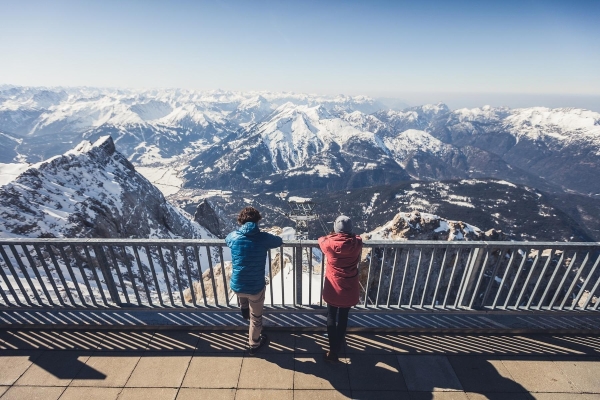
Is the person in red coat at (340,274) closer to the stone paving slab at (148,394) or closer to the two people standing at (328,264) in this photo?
the two people standing at (328,264)

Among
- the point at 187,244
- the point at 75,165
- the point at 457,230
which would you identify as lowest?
the point at 75,165

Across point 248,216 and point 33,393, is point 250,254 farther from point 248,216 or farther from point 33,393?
point 33,393

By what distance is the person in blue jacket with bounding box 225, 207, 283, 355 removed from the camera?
5262mm

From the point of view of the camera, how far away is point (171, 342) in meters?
6.17

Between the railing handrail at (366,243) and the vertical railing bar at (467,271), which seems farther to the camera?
the vertical railing bar at (467,271)

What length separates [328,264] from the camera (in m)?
5.38

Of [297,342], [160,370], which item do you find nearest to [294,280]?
[297,342]

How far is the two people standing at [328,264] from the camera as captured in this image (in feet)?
17.1

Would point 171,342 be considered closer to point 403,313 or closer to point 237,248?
point 237,248

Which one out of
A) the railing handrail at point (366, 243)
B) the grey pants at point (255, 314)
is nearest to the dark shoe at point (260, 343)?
the grey pants at point (255, 314)

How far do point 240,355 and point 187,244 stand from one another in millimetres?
2483

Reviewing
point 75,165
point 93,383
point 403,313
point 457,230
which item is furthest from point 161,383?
point 75,165

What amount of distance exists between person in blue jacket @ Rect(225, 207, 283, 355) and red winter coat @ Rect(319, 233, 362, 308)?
970mm

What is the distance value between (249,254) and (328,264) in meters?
1.46
